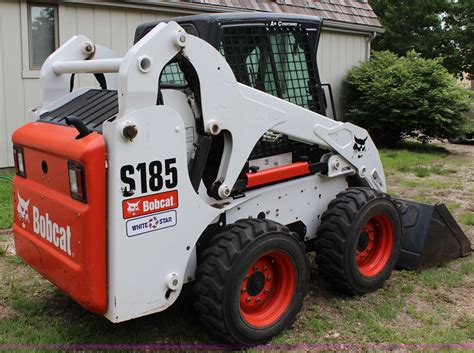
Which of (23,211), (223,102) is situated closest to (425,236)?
(223,102)

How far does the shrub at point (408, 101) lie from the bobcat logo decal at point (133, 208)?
10635 millimetres

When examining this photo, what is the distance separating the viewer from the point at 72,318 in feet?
13.3

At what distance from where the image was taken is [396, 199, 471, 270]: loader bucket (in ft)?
16.4

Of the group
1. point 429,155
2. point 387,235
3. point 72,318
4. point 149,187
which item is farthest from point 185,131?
point 429,155

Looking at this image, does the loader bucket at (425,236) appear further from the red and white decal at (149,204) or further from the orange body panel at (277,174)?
the red and white decal at (149,204)

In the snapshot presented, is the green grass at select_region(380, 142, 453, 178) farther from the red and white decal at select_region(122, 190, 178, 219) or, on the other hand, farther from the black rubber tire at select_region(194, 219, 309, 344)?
the red and white decal at select_region(122, 190, 178, 219)

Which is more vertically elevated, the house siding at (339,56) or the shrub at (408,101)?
the house siding at (339,56)

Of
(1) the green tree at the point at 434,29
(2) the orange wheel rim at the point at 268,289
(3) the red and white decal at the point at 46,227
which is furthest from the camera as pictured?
(1) the green tree at the point at 434,29

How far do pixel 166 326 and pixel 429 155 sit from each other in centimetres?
972

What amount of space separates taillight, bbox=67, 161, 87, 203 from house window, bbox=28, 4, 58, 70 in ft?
20.6

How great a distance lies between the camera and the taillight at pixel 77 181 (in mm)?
3057

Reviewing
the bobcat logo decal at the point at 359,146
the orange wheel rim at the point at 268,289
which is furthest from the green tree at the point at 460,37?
the orange wheel rim at the point at 268,289

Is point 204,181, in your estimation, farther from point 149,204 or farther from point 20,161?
point 20,161

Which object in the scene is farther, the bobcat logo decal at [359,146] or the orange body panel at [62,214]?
the bobcat logo decal at [359,146]
